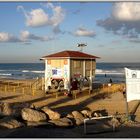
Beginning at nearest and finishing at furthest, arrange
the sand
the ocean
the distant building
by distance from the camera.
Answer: the sand
the distant building
the ocean

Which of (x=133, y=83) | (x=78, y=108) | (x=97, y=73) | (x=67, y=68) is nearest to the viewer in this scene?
(x=133, y=83)

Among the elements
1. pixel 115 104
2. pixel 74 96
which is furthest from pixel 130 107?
pixel 74 96

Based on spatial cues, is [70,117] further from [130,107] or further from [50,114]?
[130,107]

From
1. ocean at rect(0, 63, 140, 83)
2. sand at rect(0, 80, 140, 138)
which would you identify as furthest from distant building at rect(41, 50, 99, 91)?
ocean at rect(0, 63, 140, 83)

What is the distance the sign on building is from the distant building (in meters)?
14.7

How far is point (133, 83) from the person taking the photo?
1770 centimetres

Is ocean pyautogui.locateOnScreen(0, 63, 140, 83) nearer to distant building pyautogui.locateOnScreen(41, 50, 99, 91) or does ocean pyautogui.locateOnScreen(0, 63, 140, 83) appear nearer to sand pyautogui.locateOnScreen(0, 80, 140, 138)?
distant building pyautogui.locateOnScreen(41, 50, 99, 91)

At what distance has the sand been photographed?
1353cm

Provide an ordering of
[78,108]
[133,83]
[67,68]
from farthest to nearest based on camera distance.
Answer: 1. [67,68]
2. [78,108]
3. [133,83]

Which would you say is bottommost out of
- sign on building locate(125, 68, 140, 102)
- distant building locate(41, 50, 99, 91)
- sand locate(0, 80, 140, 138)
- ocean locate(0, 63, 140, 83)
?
sand locate(0, 80, 140, 138)

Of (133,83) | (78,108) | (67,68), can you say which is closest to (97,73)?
(67,68)

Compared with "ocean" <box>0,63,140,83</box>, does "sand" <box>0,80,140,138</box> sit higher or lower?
lower

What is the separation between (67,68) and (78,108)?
816 centimetres

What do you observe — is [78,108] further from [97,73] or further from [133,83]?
[97,73]
